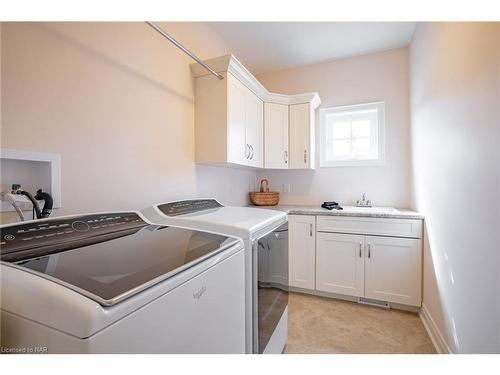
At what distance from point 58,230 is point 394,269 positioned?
2.52 meters

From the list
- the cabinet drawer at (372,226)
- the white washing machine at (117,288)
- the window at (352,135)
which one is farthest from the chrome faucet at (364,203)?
the white washing machine at (117,288)

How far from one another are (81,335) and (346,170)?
295 cm

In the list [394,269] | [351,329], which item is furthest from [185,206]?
[394,269]

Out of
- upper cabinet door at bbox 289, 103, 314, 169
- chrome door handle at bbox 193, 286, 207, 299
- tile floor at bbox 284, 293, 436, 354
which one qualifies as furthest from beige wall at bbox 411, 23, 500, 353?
chrome door handle at bbox 193, 286, 207, 299

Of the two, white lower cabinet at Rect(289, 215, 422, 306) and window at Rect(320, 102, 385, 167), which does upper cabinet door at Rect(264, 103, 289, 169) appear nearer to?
window at Rect(320, 102, 385, 167)

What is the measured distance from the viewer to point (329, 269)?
2.46 metres

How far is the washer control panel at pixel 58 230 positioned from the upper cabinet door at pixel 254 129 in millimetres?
1432

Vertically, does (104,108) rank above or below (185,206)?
above

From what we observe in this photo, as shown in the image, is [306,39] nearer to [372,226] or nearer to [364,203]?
[364,203]

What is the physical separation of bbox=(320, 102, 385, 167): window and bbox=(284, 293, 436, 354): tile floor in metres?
1.60

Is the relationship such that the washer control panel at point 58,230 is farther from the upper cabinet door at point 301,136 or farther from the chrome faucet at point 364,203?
the chrome faucet at point 364,203

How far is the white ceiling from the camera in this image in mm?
2295

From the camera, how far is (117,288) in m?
0.59

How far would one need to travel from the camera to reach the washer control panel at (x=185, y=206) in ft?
4.89
